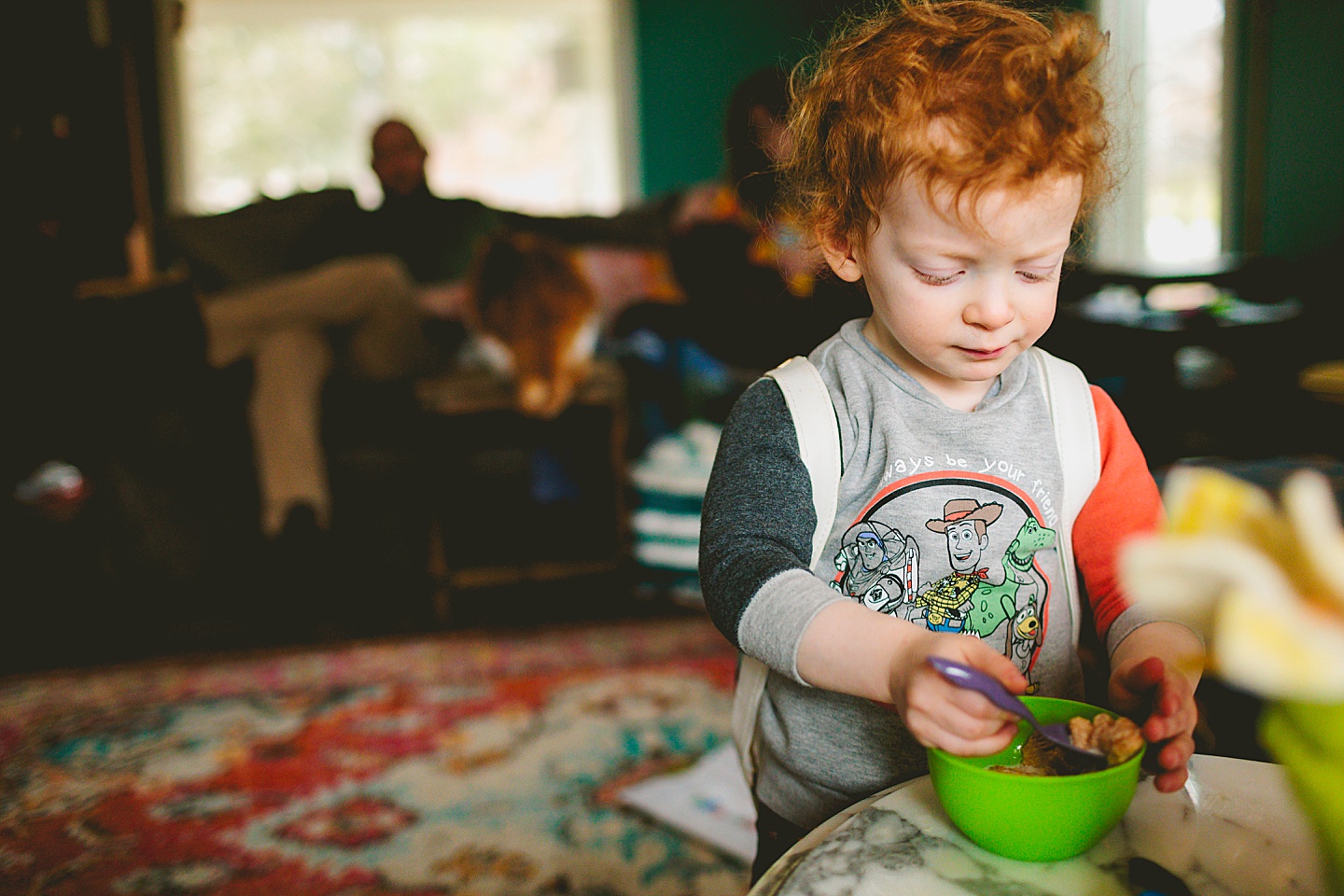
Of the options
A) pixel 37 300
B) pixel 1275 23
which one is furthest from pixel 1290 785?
pixel 1275 23

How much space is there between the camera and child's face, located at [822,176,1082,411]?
20.6 inches

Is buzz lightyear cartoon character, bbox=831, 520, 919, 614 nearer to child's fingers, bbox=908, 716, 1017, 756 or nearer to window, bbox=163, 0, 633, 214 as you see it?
child's fingers, bbox=908, 716, 1017, 756

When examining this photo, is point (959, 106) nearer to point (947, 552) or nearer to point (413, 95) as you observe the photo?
point (947, 552)

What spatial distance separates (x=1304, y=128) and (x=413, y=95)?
4445mm

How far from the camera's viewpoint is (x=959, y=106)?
533mm

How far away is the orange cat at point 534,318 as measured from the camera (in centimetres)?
236

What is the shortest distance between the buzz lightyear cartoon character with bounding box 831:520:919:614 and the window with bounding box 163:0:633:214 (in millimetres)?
5289

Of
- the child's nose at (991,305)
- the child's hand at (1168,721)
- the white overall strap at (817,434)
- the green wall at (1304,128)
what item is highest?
the green wall at (1304,128)

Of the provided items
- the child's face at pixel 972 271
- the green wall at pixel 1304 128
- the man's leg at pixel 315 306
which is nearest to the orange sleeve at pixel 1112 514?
the child's face at pixel 972 271

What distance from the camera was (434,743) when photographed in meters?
1.75

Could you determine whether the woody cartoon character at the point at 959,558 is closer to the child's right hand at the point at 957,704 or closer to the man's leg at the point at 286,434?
the child's right hand at the point at 957,704

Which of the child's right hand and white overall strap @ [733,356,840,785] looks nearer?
the child's right hand

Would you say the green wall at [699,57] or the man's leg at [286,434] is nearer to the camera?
the man's leg at [286,434]

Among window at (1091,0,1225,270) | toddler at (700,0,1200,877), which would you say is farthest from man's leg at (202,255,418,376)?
window at (1091,0,1225,270)
